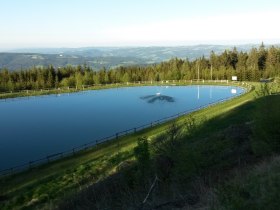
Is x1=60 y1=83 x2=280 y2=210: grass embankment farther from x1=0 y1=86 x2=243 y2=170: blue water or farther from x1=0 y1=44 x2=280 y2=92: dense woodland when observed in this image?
x1=0 y1=44 x2=280 y2=92: dense woodland

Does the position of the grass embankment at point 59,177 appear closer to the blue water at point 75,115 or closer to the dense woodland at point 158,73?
the blue water at point 75,115

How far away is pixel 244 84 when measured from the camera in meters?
104

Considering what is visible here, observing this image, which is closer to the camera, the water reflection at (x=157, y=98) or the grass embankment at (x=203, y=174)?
the grass embankment at (x=203, y=174)

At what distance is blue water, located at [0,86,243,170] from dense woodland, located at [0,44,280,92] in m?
15.3

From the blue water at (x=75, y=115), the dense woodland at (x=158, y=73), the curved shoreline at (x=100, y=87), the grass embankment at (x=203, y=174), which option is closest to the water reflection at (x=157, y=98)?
the blue water at (x=75, y=115)

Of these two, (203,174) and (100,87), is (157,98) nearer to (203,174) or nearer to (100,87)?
(100,87)

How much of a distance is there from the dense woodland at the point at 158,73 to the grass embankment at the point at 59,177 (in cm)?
7231

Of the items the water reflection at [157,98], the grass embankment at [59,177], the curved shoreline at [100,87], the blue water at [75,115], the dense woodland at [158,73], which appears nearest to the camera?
the grass embankment at [59,177]

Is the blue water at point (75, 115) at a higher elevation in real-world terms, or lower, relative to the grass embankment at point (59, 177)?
lower

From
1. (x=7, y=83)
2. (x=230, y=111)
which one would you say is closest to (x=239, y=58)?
(x=7, y=83)

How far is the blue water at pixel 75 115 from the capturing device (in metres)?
45.6

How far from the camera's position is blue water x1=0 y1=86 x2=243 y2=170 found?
4562cm

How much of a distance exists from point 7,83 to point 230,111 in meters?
70.5

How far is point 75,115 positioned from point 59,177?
35582 millimetres
